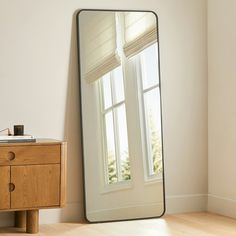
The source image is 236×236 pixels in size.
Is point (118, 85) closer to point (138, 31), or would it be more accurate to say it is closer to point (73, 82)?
point (73, 82)

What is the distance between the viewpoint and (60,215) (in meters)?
4.27

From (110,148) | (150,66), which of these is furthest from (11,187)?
(150,66)

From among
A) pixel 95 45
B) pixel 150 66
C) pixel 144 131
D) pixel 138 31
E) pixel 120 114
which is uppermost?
pixel 138 31

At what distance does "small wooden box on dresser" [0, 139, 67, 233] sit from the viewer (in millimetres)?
3730

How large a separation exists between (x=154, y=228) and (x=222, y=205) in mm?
771

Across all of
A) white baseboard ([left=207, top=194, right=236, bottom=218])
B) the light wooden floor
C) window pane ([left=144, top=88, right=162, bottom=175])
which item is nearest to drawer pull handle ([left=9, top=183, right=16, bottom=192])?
the light wooden floor

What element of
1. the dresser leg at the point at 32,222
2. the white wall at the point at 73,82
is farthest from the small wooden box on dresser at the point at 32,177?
the white wall at the point at 73,82

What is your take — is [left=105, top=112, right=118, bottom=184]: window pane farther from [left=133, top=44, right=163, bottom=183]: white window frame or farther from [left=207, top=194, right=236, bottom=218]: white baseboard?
[left=207, top=194, right=236, bottom=218]: white baseboard

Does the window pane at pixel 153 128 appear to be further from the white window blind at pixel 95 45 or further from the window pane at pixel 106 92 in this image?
the white window blind at pixel 95 45

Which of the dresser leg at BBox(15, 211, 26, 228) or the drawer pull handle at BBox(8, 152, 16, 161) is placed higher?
the drawer pull handle at BBox(8, 152, 16, 161)

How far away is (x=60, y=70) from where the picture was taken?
→ 14.0ft

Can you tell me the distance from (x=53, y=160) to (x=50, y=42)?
915 millimetres

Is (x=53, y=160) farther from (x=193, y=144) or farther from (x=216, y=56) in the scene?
(x=216, y=56)

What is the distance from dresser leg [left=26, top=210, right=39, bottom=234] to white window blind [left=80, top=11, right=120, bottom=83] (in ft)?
3.42
